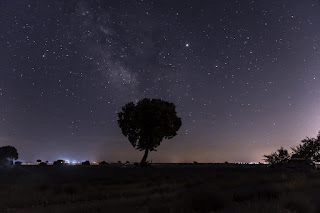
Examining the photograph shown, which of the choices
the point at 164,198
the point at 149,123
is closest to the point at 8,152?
the point at 149,123

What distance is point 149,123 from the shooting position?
54125mm

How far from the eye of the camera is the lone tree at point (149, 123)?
53875 millimetres

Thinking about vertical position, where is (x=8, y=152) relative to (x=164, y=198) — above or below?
above

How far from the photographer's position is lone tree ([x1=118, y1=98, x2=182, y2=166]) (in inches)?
2121

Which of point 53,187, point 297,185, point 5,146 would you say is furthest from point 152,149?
point 5,146

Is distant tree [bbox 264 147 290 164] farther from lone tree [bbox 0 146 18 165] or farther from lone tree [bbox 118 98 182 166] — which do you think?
lone tree [bbox 0 146 18 165]

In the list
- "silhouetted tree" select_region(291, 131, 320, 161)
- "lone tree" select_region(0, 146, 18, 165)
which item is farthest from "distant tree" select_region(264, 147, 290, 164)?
"lone tree" select_region(0, 146, 18, 165)

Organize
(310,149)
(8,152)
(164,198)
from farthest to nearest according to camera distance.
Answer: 1. (8,152)
2. (310,149)
3. (164,198)

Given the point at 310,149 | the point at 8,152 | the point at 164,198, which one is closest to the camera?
the point at 164,198

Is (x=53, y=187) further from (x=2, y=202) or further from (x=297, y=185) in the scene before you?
(x=297, y=185)

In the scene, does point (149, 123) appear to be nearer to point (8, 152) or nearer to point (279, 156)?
point (279, 156)

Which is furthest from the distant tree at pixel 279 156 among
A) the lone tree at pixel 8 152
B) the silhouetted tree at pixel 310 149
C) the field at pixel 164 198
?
the lone tree at pixel 8 152

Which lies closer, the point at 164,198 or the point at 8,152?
the point at 164,198

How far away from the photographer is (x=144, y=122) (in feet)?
177
